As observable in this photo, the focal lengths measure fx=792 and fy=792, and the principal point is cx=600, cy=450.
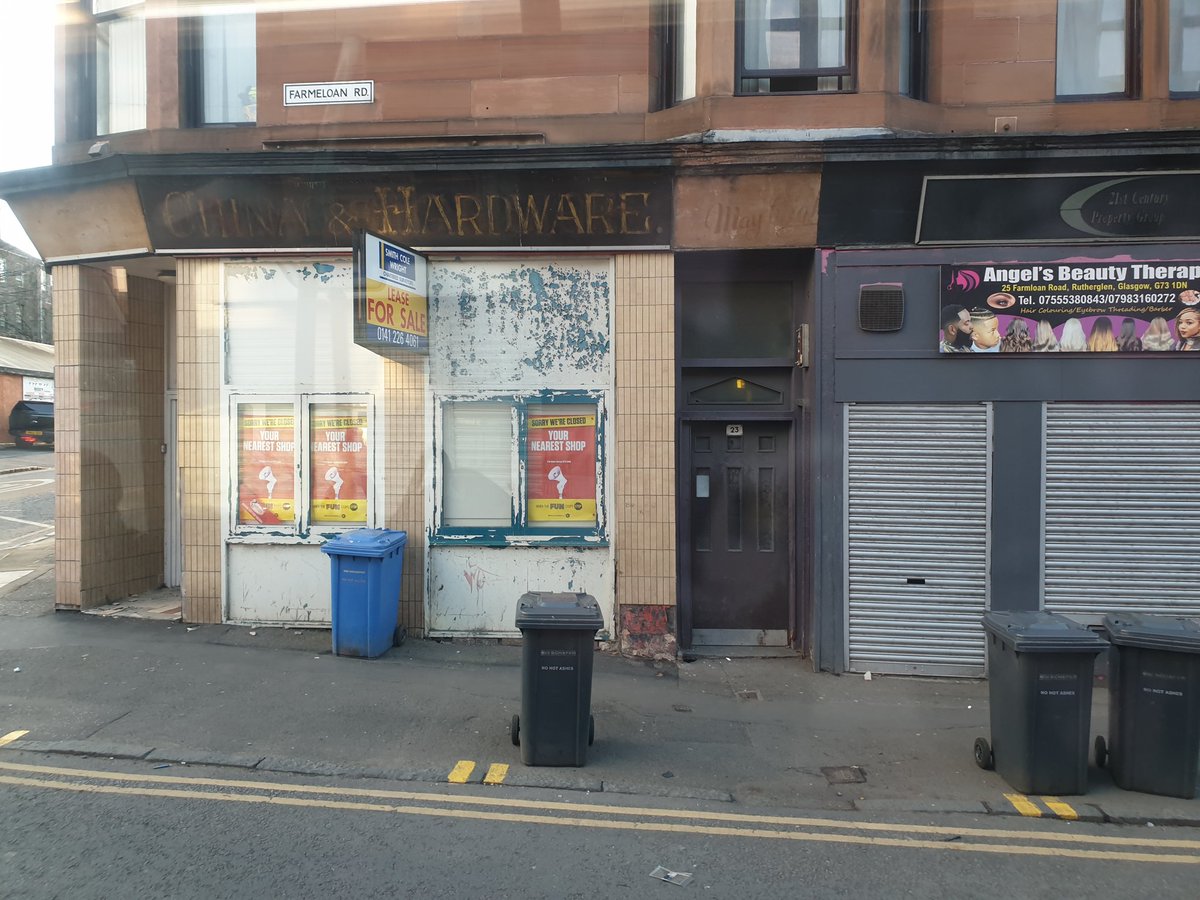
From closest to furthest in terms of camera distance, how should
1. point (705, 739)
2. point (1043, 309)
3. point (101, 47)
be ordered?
point (705, 739) < point (1043, 309) < point (101, 47)

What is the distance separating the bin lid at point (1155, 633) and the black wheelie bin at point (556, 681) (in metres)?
3.40

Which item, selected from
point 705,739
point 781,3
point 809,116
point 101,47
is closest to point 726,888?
point 705,739

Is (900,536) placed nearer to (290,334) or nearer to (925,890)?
(925,890)

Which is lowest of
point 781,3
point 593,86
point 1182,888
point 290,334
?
point 1182,888

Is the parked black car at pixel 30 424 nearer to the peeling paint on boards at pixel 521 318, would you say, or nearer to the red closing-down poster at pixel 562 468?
the peeling paint on boards at pixel 521 318

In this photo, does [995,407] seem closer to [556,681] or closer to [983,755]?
[983,755]

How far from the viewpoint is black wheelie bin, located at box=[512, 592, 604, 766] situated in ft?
17.4

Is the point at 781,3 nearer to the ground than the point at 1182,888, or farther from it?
farther from it

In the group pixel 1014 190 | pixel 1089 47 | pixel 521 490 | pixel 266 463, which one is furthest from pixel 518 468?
pixel 1089 47

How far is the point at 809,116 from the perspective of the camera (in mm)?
7617

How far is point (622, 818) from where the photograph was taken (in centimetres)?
475

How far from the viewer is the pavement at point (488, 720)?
521 centimetres

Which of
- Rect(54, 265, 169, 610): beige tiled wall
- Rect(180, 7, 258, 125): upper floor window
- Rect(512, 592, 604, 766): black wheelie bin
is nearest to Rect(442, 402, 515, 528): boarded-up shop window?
Rect(512, 592, 604, 766): black wheelie bin

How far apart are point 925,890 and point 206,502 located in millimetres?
7673
